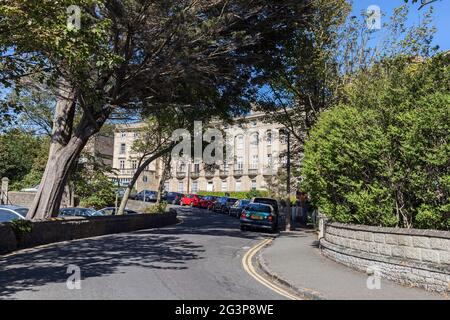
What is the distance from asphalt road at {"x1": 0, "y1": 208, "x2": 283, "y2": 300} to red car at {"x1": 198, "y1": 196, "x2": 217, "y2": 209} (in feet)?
117

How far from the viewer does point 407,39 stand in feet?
63.1

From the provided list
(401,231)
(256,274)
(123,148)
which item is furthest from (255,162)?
(401,231)

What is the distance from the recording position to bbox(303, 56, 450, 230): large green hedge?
10.2 metres

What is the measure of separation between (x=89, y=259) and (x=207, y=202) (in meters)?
41.2

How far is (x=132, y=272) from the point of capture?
10.6 meters

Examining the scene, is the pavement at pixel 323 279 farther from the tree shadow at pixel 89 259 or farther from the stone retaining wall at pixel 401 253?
the tree shadow at pixel 89 259

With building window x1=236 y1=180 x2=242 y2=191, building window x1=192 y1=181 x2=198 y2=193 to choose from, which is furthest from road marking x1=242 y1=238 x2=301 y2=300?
A: building window x1=192 y1=181 x2=198 y2=193

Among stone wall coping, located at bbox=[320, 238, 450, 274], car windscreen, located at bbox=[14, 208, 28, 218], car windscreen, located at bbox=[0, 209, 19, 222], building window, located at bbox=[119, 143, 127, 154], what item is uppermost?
building window, located at bbox=[119, 143, 127, 154]

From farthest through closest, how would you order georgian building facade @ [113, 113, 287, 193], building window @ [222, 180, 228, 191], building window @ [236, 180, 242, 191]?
1. building window @ [222, 180, 228, 191]
2. building window @ [236, 180, 242, 191]
3. georgian building facade @ [113, 113, 287, 193]

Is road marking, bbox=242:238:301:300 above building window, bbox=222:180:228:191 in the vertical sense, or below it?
below

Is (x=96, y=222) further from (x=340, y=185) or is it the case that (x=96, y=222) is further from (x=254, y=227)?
(x=340, y=185)

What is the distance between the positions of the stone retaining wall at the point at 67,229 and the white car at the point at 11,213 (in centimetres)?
158

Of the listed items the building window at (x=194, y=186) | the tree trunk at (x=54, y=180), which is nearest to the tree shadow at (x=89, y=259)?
the tree trunk at (x=54, y=180)

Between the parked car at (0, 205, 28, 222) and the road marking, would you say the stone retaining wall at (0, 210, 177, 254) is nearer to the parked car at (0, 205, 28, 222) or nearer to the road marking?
the parked car at (0, 205, 28, 222)
